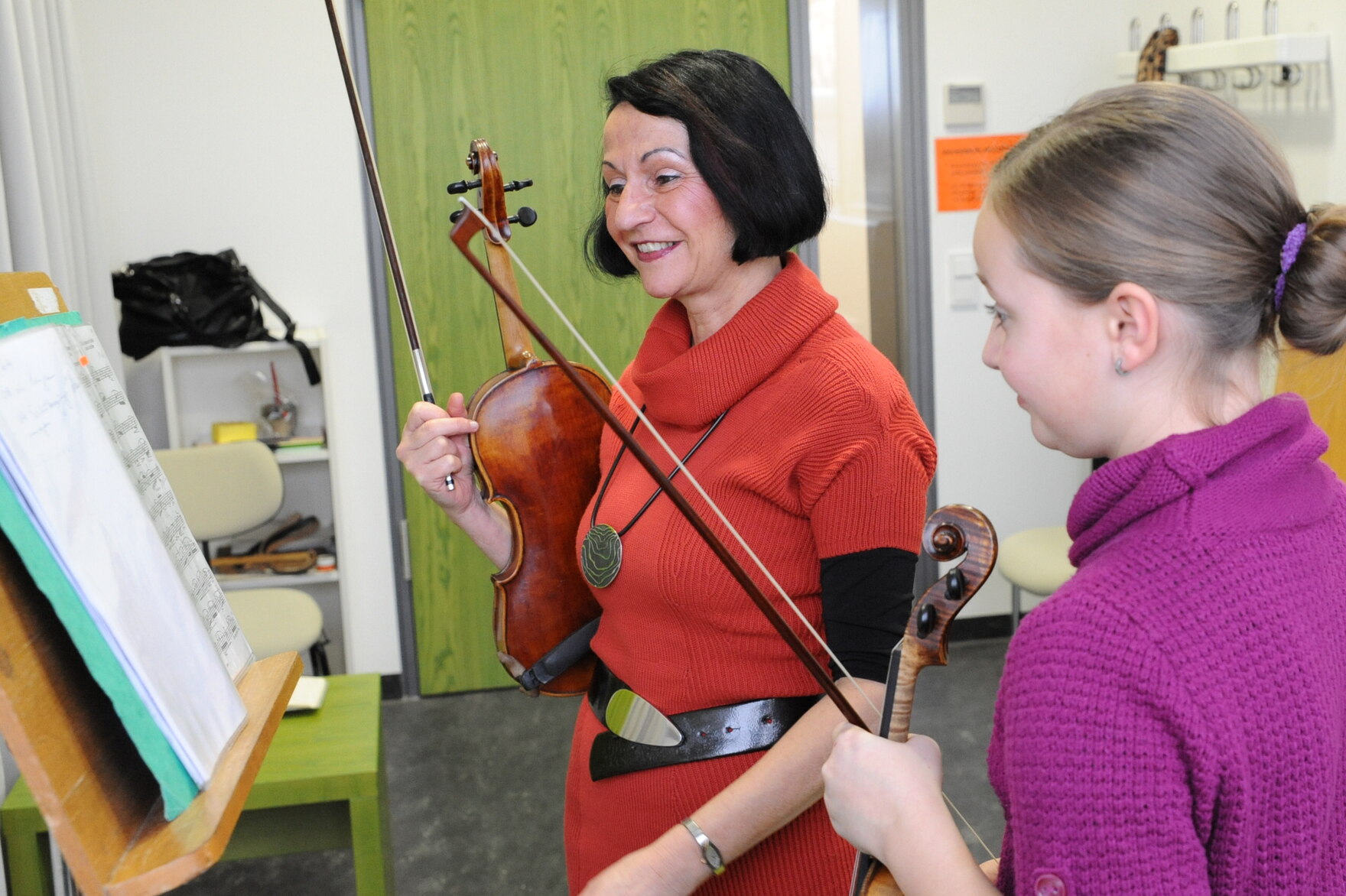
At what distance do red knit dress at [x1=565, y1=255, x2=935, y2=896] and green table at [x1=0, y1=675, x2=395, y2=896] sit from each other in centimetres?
66

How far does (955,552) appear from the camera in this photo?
0.80 meters

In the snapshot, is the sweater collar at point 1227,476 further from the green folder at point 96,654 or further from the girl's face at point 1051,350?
the green folder at point 96,654

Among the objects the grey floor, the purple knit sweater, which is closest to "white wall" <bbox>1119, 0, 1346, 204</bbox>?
the grey floor

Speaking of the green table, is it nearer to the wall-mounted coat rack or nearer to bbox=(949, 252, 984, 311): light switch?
bbox=(949, 252, 984, 311): light switch

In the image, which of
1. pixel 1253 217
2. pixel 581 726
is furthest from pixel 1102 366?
pixel 581 726

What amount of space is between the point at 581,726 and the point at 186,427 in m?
2.46

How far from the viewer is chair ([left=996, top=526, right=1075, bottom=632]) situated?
309 centimetres

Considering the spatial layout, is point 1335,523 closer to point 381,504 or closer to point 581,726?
point 581,726

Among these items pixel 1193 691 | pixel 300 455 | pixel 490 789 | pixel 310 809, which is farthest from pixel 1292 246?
pixel 300 455

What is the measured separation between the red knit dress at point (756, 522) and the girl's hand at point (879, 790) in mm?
297

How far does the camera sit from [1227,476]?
0.69m

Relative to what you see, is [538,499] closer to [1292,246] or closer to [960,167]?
[1292,246]

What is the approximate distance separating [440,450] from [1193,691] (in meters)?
0.97

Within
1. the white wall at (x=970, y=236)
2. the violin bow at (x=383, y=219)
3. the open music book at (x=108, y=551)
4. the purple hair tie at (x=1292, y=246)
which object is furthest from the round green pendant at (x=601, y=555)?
the white wall at (x=970, y=236)
